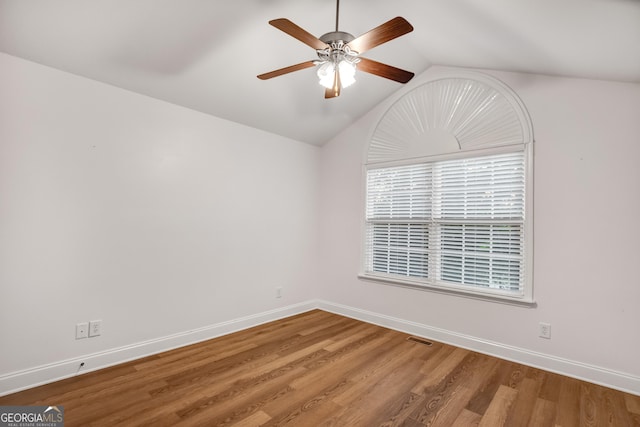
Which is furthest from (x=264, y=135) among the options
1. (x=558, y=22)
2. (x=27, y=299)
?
(x=558, y=22)

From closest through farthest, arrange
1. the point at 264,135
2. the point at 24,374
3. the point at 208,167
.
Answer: the point at 24,374, the point at 208,167, the point at 264,135

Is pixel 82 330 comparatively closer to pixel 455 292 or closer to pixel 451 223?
pixel 455 292

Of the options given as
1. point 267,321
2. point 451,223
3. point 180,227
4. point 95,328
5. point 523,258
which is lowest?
point 267,321

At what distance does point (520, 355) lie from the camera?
2855mm

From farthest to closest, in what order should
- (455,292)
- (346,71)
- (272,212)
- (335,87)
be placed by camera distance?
1. (272,212)
2. (455,292)
3. (335,87)
4. (346,71)

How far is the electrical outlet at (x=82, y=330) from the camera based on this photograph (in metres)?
2.45

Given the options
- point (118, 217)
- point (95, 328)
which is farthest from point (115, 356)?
point (118, 217)

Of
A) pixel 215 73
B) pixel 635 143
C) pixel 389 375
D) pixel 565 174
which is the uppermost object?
pixel 215 73

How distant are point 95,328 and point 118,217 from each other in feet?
2.98

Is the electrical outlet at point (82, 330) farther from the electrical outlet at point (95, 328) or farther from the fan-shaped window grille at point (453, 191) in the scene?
the fan-shaped window grille at point (453, 191)

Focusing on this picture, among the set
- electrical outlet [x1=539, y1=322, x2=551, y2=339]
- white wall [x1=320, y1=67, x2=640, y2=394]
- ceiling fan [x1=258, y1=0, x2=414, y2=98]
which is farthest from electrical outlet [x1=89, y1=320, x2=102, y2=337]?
electrical outlet [x1=539, y1=322, x2=551, y2=339]

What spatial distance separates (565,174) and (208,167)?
3338 mm

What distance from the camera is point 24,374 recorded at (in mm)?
2209

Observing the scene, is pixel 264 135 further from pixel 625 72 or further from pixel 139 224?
pixel 625 72
